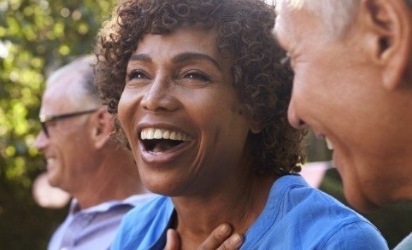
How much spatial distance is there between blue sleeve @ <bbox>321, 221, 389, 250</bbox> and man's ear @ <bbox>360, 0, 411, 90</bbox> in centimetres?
83

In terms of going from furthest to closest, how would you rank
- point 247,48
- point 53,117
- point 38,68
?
1. point 38,68
2. point 53,117
3. point 247,48

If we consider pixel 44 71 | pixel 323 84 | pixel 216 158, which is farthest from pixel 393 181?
pixel 44 71

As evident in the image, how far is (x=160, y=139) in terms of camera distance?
8.93ft

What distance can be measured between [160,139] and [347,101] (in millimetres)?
1017

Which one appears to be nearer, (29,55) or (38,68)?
(29,55)

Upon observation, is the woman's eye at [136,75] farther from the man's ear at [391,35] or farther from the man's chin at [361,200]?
the man's ear at [391,35]

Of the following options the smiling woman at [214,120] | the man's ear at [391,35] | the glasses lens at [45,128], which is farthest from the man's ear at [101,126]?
the man's ear at [391,35]

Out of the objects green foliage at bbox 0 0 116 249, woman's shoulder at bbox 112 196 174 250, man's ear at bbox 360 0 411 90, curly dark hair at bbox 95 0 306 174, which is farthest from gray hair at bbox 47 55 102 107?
man's ear at bbox 360 0 411 90

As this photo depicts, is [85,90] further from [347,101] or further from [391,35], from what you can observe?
[391,35]

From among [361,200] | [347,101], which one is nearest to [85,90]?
[361,200]

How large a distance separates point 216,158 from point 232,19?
0.41 m

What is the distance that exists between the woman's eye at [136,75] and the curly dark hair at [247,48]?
0.30ft

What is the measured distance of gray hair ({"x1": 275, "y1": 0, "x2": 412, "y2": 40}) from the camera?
1729mm

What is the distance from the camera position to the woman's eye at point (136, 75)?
277cm
